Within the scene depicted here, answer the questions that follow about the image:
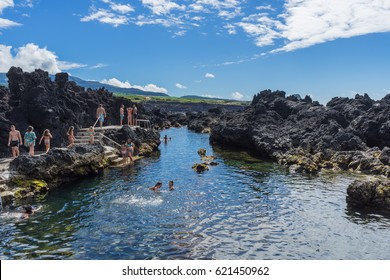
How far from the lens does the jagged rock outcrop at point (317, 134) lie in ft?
144

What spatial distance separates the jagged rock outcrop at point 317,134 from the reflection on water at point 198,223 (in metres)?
8.25

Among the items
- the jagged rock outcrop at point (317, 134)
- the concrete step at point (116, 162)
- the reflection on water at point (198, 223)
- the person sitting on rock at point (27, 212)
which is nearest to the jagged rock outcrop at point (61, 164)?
the reflection on water at point (198, 223)

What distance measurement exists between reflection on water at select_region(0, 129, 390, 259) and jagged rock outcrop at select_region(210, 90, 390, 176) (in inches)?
325

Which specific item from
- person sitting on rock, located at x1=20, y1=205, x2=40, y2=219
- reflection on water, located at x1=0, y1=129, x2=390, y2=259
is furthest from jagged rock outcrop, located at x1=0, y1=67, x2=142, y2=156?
person sitting on rock, located at x1=20, y1=205, x2=40, y2=219

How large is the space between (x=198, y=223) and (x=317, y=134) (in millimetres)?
37147

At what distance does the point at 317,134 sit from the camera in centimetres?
5412

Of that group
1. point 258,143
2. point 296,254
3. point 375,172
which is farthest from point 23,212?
point 258,143

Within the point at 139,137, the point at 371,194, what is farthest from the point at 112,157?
the point at 371,194

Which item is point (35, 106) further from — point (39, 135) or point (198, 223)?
point (198, 223)

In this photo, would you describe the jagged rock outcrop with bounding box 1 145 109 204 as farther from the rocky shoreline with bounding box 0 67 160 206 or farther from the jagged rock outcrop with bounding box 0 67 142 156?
the jagged rock outcrop with bounding box 0 67 142 156

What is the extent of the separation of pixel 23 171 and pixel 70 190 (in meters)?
4.32

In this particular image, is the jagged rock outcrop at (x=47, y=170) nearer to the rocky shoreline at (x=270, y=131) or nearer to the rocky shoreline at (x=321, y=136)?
the rocky shoreline at (x=270, y=131)

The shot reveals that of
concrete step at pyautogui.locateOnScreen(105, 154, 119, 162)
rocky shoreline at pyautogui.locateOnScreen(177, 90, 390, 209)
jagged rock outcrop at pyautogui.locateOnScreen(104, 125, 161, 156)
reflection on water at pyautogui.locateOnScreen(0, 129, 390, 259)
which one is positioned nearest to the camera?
reflection on water at pyautogui.locateOnScreen(0, 129, 390, 259)

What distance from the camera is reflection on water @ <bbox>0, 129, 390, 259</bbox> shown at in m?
18.6
